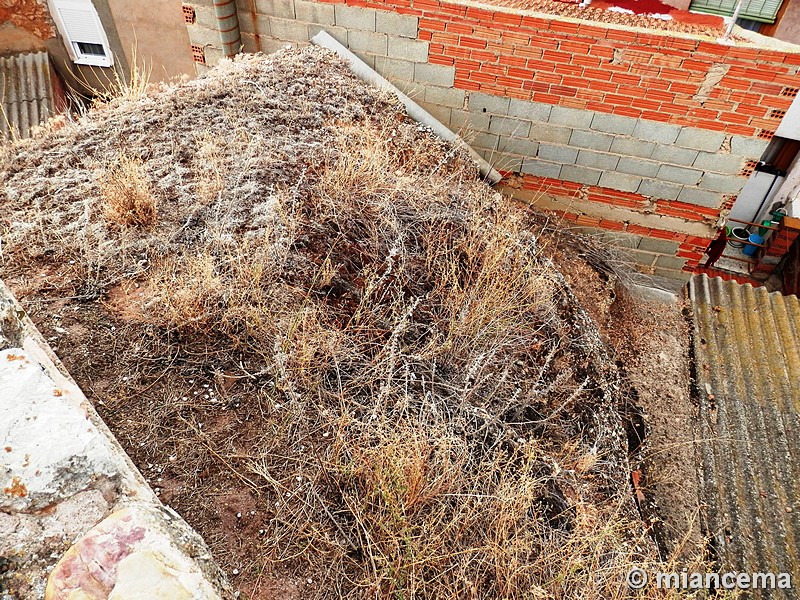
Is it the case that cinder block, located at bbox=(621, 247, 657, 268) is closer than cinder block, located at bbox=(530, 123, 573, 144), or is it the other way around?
cinder block, located at bbox=(530, 123, 573, 144)

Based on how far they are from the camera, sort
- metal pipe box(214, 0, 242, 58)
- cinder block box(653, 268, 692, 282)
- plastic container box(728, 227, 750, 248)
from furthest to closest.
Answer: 1. plastic container box(728, 227, 750, 248)
2. metal pipe box(214, 0, 242, 58)
3. cinder block box(653, 268, 692, 282)

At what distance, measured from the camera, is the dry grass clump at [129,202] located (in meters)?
2.96

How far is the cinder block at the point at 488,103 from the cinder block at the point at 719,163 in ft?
6.02

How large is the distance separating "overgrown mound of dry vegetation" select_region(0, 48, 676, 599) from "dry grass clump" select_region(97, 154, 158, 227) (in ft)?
0.06

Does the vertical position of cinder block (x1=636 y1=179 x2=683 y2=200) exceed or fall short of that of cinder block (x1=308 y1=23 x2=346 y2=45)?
it falls short

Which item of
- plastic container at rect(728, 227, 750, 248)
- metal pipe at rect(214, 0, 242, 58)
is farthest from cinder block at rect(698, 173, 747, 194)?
plastic container at rect(728, 227, 750, 248)

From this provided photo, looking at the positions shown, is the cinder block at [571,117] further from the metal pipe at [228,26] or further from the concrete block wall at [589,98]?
the metal pipe at [228,26]

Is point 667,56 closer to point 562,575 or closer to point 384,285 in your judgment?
point 384,285

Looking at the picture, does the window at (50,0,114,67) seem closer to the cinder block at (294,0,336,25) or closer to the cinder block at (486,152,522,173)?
the cinder block at (294,0,336,25)

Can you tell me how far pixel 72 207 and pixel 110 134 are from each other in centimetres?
103

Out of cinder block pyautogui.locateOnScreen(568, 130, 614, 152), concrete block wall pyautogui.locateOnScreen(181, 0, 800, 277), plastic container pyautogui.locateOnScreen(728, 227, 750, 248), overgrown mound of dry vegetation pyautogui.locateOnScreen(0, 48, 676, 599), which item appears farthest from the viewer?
plastic container pyautogui.locateOnScreen(728, 227, 750, 248)

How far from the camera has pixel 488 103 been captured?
4.80 meters

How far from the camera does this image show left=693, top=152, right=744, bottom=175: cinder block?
4391 millimetres

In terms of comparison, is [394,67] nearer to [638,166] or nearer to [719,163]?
[638,166]
